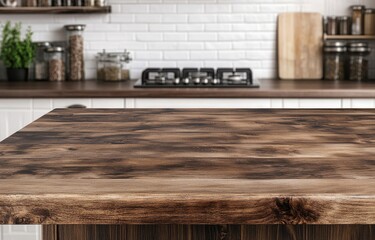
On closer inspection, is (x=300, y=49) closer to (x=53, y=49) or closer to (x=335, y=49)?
(x=335, y=49)

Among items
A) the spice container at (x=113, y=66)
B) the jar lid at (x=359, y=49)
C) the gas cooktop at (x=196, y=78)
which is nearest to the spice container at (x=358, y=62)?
the jar lid at (x=359, y=49)

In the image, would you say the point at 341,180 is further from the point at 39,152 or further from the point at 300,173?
the point at 39,152

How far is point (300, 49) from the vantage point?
Answer: 5133mm

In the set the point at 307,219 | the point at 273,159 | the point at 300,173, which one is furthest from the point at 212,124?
the point at 307,219

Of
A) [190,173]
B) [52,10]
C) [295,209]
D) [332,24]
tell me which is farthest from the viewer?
[332,24]

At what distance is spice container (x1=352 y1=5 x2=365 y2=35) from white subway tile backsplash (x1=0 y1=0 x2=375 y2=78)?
0.31 ft

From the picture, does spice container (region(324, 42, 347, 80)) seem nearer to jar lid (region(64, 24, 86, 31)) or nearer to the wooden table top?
jar lid (region(64, 24, 86, 31))

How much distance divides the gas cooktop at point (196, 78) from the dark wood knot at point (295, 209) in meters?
2.89

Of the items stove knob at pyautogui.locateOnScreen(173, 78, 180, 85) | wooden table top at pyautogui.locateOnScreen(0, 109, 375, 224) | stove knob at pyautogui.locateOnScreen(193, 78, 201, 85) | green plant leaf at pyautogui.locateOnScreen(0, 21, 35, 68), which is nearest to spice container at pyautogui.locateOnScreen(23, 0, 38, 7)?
green plant leaf at pyautogui.locateOnScreen(0, 21, 35, 68)

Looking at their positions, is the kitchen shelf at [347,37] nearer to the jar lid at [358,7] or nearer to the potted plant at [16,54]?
the jar lid at [358,7]

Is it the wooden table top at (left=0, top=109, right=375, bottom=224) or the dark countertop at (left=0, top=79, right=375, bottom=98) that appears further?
the dark countertop at (left=0, top=79, right=375, bottom=98)

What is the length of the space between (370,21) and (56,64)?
7.14 ft

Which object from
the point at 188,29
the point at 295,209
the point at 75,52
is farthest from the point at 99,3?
the point at 295,209

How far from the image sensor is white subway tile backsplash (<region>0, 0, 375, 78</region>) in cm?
511
